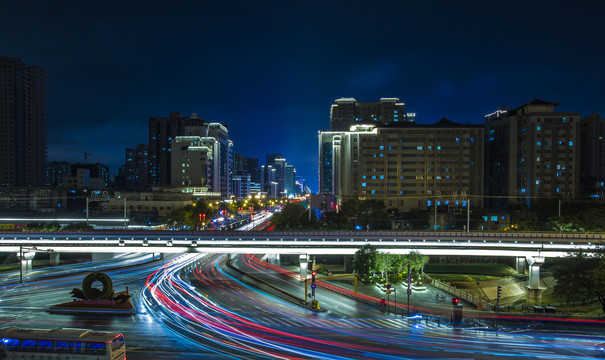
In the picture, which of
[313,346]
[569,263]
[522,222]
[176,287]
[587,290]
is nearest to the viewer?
[313,346]

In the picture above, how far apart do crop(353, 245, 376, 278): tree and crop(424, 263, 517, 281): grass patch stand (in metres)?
17.3

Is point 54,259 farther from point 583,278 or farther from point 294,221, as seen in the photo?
point 583,278

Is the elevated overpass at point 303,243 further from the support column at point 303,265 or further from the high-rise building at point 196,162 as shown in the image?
the high-rise building at point 196,162

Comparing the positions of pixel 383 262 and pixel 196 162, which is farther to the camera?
pixel 196 162

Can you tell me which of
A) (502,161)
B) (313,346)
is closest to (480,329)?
(313,346)

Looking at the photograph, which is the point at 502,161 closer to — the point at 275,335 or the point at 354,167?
the point at 354,167

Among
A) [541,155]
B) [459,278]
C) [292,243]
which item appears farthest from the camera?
[541,155]

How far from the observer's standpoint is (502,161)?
99.3m

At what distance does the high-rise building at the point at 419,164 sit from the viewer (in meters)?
93.2

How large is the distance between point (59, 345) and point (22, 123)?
150 m

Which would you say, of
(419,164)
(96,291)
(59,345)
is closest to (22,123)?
(96,291)

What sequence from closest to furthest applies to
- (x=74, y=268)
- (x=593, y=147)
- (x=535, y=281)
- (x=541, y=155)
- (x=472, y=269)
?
1. (x=535, y=281)
2. (x=74, y=268)
3. (x=472, y=269)
4. (x=541, y=155)
5. (x=593, y=147)

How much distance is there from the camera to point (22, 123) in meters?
Result: 132

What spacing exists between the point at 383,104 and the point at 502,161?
64384 millimetres
